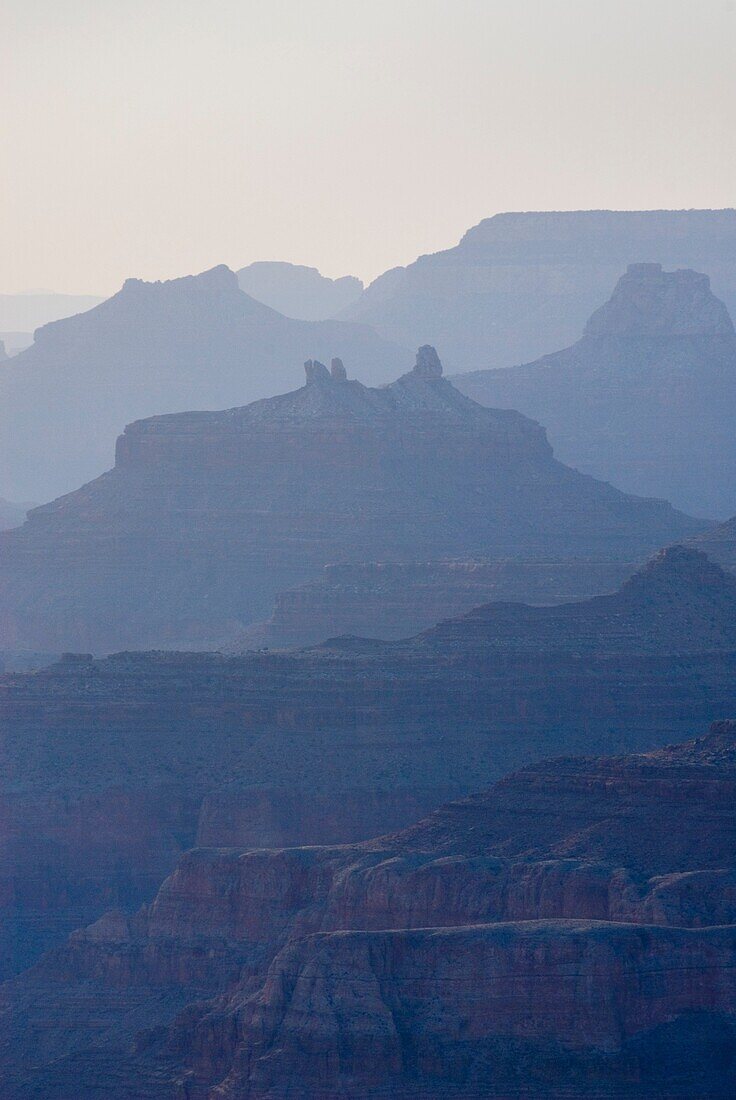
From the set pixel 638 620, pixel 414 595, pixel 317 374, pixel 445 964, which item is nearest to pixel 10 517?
pixel 317 374

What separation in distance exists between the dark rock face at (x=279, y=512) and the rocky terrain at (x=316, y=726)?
44013 mm

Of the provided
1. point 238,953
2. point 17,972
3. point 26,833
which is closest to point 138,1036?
point 238,953

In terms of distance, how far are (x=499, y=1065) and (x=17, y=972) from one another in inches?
1113

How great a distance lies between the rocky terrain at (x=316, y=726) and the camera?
87938 millimetres

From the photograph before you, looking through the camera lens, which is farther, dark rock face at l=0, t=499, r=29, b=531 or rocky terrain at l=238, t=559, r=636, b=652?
dark rock face at l=0, t=499, r=29, b=531

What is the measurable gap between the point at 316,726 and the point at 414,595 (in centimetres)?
2939

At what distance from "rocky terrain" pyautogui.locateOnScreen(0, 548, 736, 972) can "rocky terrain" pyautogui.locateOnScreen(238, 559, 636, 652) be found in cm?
2108

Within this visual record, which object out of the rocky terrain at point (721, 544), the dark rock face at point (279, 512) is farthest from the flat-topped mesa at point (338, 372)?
the rocky terrain at point (721, 544)

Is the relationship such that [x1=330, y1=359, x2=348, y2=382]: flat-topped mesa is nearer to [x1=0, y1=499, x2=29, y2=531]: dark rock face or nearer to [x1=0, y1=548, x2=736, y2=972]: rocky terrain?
[x1=0, y1=499, x2=29, y2=531]: dark rock face

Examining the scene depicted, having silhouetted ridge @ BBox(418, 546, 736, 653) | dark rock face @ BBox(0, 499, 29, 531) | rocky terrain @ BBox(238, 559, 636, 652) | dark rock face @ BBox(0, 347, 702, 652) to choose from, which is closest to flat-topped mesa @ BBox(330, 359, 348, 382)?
dark rock face @ BBox(0, 347, 702, 652)

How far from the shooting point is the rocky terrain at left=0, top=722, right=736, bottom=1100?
54.8 m

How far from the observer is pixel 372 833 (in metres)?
85.5

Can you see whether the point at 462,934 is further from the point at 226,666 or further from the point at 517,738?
the point at 226,666

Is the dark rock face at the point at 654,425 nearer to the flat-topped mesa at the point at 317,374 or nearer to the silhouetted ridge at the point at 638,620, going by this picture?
the flat-topped mesa at the point at 317,374
